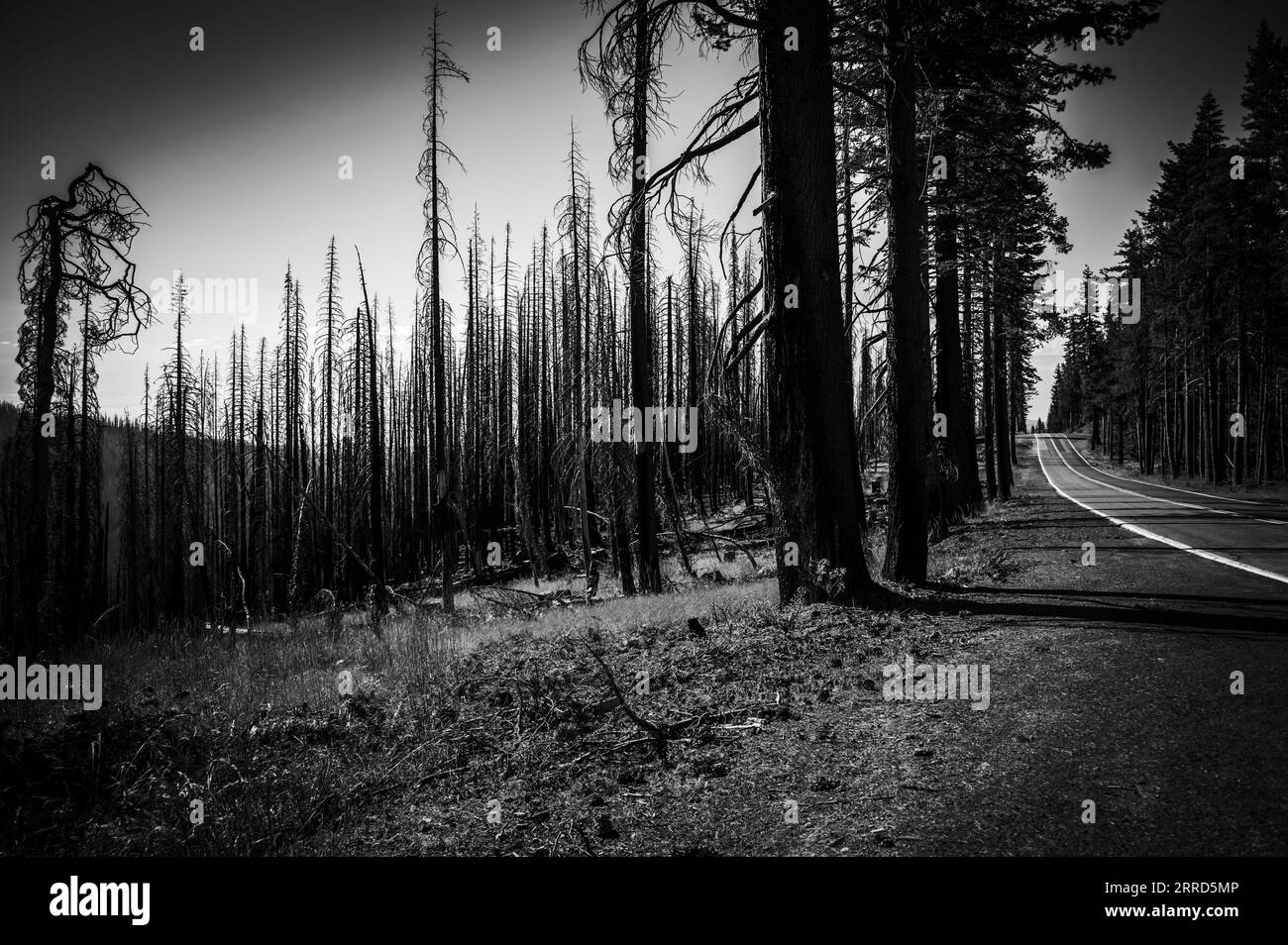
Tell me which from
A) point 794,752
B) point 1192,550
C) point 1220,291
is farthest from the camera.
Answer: point 1220,291

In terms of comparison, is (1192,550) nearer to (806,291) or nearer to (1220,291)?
(806,291)

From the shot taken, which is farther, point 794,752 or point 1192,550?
point 1192,550

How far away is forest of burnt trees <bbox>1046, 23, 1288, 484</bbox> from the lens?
85.0 ft

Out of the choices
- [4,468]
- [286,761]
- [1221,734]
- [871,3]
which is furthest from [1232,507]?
[4,468]

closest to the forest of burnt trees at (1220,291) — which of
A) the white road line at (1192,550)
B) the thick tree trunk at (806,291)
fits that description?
the white road line at (1192,550)

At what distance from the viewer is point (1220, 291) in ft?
97.5

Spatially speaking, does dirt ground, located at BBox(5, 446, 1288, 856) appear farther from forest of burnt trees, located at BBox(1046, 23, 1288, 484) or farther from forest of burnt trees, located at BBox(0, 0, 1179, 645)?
forest of burnt trees, located at BBox(1046, 23, 1288, 484)

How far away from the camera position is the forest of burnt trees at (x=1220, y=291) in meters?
25.9

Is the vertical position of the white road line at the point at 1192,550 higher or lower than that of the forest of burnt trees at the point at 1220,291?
lower

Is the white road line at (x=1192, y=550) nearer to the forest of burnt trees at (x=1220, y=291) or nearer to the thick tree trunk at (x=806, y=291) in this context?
the thick tree trunk at (x=806, y=291)

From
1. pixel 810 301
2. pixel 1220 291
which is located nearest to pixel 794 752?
pixel 810 301

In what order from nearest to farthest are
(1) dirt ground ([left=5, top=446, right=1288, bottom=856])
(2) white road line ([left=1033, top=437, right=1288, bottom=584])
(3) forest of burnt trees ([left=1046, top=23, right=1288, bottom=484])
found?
1. (1) dirt ground ([left=5, top=446, right=1288, bottom=856])
2. (2) white road line ([left=1033, top=437, right=1288, bottom=584])
3. (3) forest of burnt trees ([left=1046, top=23, right=1288, bottom=484])

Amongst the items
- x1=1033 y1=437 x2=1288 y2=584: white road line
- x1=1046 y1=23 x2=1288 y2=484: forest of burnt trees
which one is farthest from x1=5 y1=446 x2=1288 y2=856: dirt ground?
x1=1046 y1=23 x2=1288 y2=484: forest of burnt trees

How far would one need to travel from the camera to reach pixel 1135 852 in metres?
2.28
